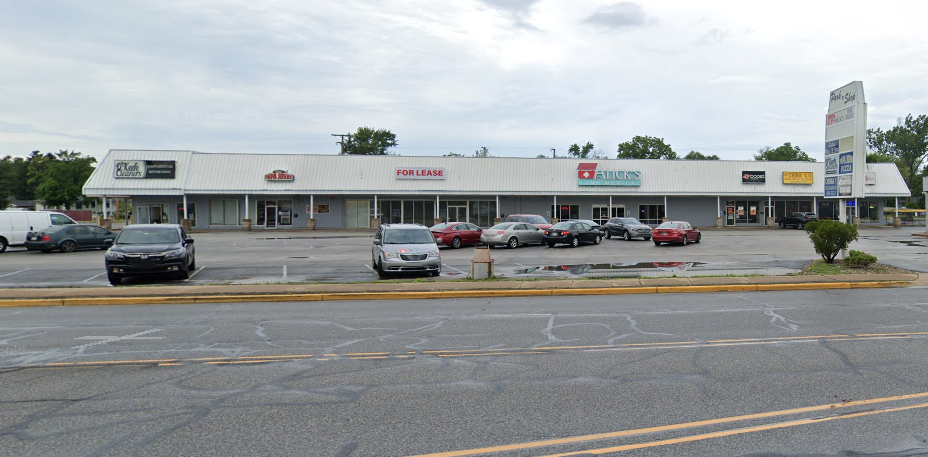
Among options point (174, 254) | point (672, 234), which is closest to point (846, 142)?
point (672, 234)

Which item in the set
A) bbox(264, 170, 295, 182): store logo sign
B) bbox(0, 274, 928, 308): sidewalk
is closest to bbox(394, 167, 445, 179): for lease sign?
bbox(264, 170, 295, 182): store logo sign

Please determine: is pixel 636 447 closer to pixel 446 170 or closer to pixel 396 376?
pixel 396 376

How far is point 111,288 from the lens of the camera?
1359 centimetres

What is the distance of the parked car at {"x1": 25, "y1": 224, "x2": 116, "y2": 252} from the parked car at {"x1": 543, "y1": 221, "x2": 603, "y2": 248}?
1982 centimetres

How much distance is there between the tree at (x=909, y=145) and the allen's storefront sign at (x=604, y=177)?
254ft

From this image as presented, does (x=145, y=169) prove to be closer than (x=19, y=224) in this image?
No

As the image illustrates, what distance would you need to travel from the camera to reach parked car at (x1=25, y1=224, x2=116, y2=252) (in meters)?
24.6

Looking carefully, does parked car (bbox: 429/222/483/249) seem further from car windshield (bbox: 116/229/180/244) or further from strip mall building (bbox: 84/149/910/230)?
strip mall building (bbox: 84/149/910/230)

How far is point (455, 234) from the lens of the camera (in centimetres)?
2781

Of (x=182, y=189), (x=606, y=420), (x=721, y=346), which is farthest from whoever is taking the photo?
(x=182, y=189)

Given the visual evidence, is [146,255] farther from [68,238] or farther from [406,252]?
[68,238]

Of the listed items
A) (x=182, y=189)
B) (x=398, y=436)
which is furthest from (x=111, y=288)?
(x=182, y=189)

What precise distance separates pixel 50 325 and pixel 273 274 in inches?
309

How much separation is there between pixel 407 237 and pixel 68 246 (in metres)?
17.3
